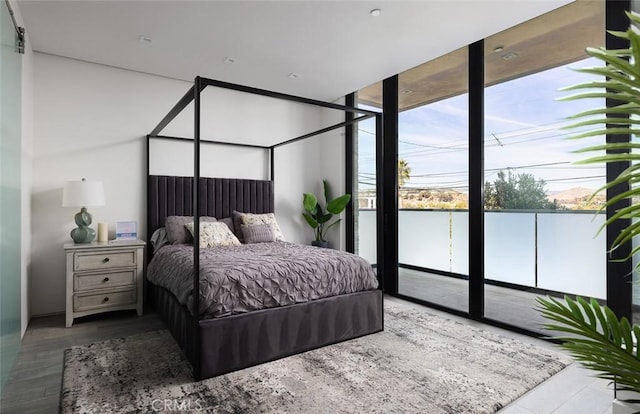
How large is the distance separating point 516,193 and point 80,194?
13.3ft

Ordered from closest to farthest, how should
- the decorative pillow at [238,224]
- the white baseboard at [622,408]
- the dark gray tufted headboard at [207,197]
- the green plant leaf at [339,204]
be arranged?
1. the white baseboard at [622,408]
2. the dark gray tufted headboard at [207,197]
3. the decorative pillow at [238,224]
4. the green plant leaf at [339,204]

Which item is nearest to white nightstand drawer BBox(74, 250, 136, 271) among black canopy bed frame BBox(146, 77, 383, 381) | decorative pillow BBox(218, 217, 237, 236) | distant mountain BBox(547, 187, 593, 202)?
black canopy bed frame BBox(146, 77, 383, 381)

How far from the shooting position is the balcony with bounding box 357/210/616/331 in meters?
2.82

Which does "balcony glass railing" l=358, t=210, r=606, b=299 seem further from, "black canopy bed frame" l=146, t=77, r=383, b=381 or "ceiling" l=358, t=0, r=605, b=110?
"ceiling" l=358, t=0, r=605, b=110

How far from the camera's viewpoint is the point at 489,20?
3.01 metres

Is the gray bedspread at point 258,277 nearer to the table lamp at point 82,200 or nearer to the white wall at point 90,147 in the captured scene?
the table lamp at point 82,200

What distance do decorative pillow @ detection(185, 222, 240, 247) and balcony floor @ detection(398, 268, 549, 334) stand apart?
6.72 feet

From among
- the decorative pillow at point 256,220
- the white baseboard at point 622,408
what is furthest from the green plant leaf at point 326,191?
the white baseboard at point 622,408

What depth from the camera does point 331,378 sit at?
224 centimetres

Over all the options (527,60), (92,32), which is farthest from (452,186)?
(92,32)

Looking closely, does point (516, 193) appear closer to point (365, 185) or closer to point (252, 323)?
point (365, 185)

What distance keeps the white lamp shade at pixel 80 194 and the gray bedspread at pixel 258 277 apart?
2.83 feet

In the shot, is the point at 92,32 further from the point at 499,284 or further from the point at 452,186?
the point at 499,284

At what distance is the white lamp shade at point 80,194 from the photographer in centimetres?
334
